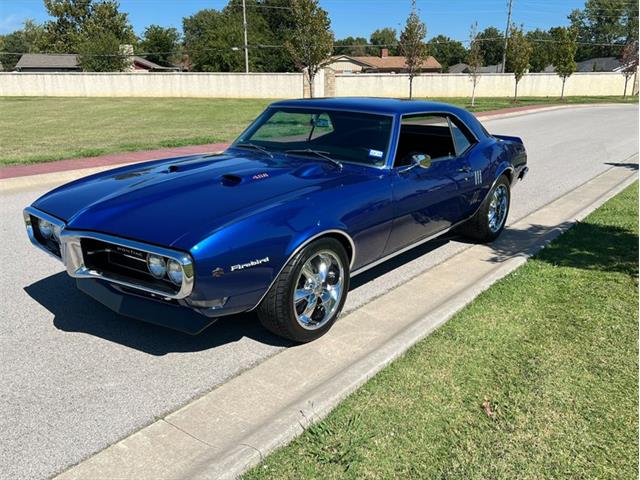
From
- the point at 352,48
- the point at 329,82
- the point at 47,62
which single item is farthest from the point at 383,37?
the point at 329,82

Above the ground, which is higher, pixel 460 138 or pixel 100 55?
pixel 100 55

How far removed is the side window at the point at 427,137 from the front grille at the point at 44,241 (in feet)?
9.12

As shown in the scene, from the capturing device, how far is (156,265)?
3148 mm

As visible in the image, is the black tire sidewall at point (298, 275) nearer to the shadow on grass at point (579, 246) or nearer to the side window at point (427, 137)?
the side window at point (427, 137)

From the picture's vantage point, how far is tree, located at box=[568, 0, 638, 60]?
4001 inches

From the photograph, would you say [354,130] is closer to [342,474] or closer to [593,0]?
[342,474]

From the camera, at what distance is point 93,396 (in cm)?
316

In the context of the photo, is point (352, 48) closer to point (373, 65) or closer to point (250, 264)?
point (373, 65)

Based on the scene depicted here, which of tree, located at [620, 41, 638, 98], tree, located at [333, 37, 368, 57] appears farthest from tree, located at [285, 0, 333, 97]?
tree, located at [333, 37, 368, 57]

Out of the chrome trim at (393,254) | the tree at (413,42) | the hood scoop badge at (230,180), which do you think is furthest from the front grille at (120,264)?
the tree at (413,42)

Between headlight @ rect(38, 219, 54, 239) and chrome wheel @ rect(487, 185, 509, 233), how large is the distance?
424cm

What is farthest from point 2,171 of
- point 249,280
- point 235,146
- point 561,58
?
point 561,58

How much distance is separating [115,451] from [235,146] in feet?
9.88

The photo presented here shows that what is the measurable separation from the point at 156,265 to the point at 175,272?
0.16 m
